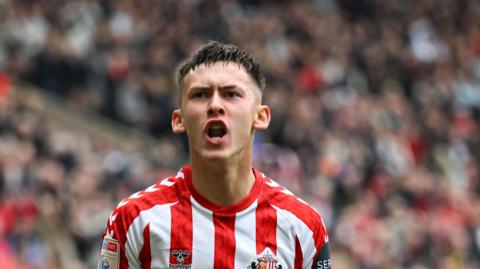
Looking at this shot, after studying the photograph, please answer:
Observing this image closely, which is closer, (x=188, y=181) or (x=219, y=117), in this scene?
(x=219, y=117)

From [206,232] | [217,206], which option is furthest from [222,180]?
[206,232]

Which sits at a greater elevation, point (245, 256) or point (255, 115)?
point (255, 115)

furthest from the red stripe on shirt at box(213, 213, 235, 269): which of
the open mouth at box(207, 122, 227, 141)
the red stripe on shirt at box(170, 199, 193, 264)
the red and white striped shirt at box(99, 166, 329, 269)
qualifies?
the open mouth at box(207, 122, 227, 141)

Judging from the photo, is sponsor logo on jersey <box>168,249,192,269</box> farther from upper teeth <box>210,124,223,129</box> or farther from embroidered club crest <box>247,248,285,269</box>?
upper teeth <box>210,124,223,129</box>

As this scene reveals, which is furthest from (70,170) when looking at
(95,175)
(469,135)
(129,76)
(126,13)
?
(469,135)

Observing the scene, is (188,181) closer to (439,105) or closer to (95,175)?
(95,175)

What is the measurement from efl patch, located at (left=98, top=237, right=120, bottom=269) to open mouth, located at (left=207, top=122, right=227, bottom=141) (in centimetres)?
61

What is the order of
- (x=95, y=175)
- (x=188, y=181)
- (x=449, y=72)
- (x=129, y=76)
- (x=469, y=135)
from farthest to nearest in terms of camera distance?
(x=449, y=72) → (x=469, y=135) → (x=129, y=76) → (x=95, y=175) → (x=188, y=181)

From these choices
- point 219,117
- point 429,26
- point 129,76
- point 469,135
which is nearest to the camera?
point 219,117

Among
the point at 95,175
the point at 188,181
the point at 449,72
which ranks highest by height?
the point at 449,72

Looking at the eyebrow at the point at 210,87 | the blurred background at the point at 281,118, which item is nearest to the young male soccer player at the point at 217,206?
the eyebrow at the point at 210,87

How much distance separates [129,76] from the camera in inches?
574

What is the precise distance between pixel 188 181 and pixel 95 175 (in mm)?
7304

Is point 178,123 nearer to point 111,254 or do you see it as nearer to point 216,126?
point 216,126
